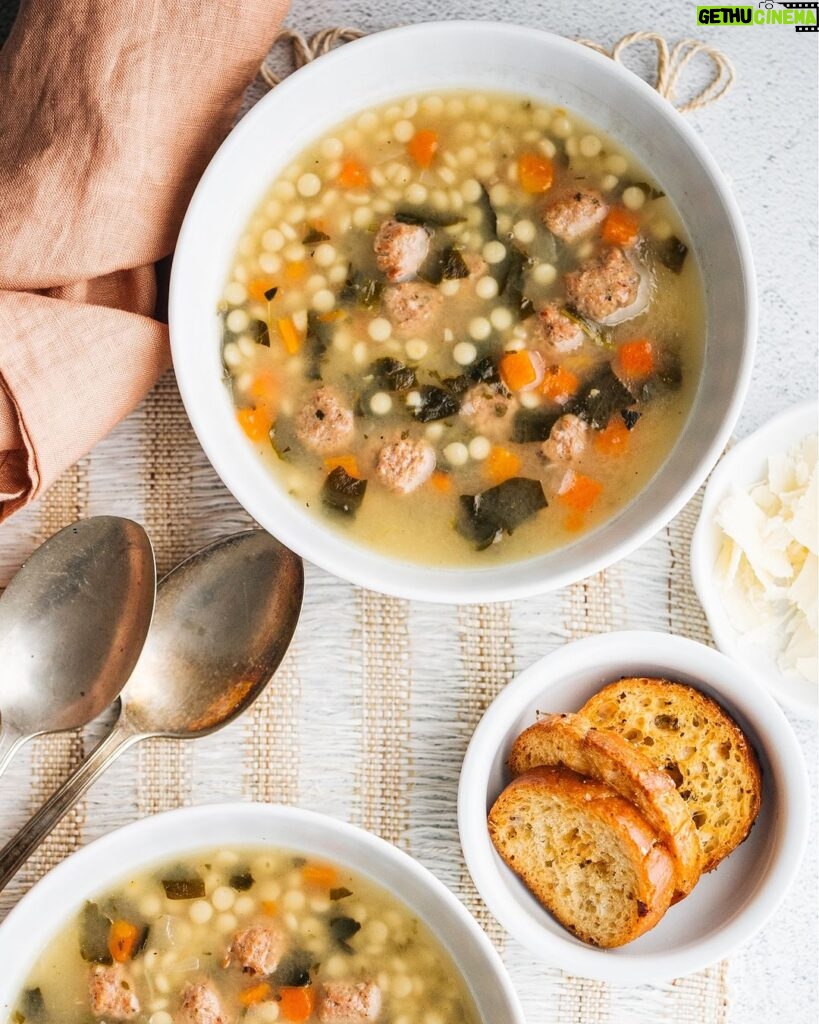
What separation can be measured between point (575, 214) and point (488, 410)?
50cm

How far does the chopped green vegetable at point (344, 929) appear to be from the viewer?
110 inches

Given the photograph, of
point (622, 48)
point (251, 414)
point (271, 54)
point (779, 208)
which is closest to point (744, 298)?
point (779, 208)

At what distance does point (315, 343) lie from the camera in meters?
2.66

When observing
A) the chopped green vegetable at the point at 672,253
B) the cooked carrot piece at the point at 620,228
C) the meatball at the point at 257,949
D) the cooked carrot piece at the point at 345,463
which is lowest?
the meatball at the point at 257,949

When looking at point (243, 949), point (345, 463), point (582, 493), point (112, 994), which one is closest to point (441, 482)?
point (345, 463)

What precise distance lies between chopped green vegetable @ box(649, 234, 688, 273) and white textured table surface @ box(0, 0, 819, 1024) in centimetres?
38

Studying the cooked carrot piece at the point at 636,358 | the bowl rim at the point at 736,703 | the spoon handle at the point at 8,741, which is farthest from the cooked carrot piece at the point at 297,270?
the spoon handle at the point at 8,741

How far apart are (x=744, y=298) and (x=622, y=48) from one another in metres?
0.81

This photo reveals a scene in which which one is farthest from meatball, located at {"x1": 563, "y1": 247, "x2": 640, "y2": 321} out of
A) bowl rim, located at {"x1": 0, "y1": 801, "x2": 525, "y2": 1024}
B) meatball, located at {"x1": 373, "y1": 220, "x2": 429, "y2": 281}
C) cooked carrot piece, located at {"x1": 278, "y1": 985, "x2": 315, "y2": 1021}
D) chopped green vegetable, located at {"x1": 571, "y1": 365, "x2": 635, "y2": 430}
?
cooked carrot piece, located at {"x1": 278, "y1": 985, "x2": 315, "y2": 1021}

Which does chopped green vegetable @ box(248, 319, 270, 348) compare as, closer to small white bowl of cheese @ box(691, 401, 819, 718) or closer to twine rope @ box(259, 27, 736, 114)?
twine rope @ box(259, 27, 736, 114)

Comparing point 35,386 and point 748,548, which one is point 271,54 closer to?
point 35,386

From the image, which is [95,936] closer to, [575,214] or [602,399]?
[602,399]

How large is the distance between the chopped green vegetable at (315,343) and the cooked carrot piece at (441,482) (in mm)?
369

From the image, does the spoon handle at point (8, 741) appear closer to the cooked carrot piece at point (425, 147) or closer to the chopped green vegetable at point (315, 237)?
the chopped green vegetable at point (315, 237)
